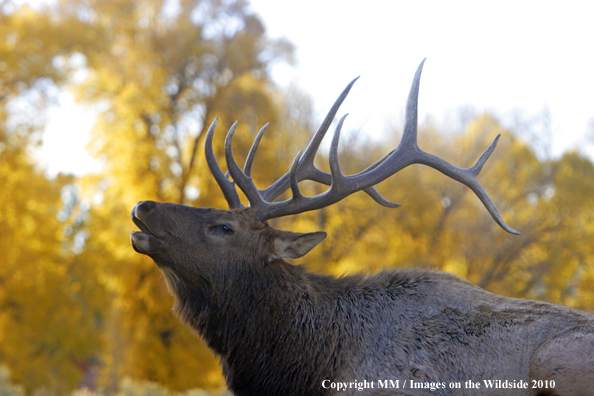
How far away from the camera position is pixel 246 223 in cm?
365

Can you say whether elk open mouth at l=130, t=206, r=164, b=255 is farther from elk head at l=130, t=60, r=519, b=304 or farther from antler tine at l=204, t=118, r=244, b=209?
antler tine at l=204, t=118, r=244, b=209

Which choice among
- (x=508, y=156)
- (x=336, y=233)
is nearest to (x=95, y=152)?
(x=336, y=233)

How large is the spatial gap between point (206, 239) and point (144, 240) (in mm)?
424

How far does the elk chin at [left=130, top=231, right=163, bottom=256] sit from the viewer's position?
333 centimetres

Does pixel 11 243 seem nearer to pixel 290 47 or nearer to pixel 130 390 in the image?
pixel 130 390

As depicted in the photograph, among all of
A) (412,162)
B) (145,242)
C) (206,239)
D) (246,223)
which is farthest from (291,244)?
(412,162)

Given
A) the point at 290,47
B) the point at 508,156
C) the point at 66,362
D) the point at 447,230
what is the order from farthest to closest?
the point at 508,156, the point at 447,230, the point at 290,47, the point at 66,362

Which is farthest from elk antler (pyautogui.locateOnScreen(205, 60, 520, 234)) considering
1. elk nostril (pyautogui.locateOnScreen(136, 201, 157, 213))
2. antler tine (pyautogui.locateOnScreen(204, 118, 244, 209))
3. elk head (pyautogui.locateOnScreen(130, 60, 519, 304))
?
elk nostril (pyautogui.locateOnScreen(136, 201, 157, 213))

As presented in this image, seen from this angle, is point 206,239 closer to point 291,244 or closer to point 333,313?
point 291,244

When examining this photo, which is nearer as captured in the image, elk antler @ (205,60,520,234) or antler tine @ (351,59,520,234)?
elk antler @ (205,60,520,234)

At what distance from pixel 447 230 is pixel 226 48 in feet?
42.1

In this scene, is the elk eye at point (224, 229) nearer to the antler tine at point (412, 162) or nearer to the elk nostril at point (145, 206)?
the elk nostril at point (145, 206)

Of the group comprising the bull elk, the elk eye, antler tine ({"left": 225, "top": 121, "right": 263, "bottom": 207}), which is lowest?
the bull elk

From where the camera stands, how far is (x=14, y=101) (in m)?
13.8
